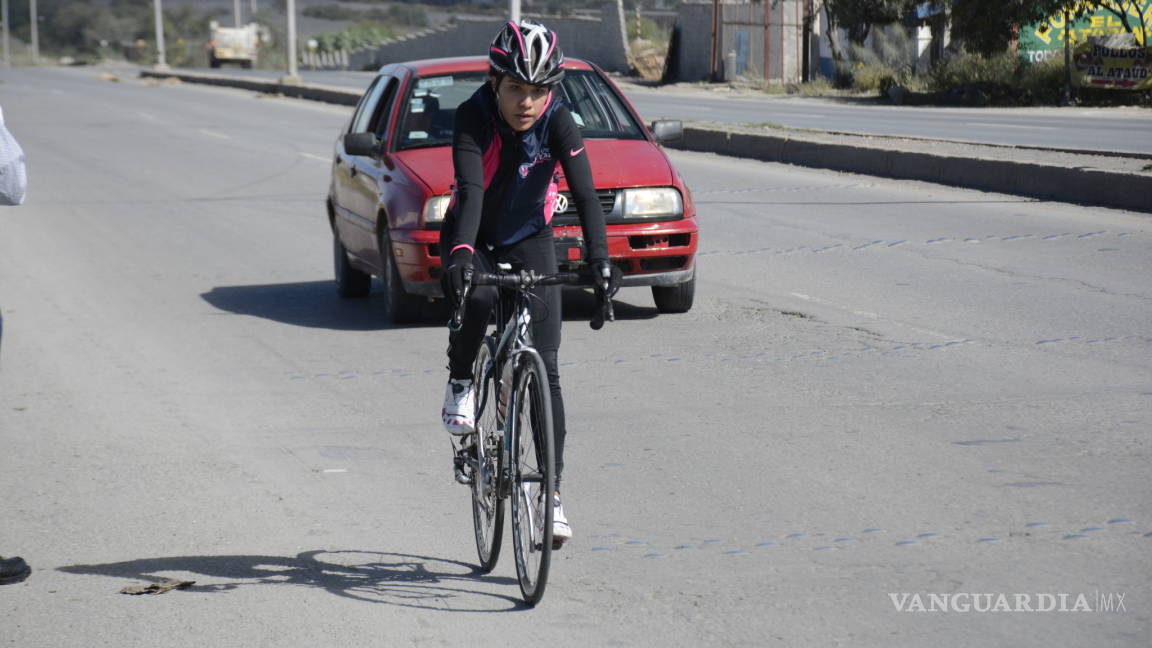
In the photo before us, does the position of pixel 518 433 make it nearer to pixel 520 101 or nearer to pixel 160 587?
pixel 520 101

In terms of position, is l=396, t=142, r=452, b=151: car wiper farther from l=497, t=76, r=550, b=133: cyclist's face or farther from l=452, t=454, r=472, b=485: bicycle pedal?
l=497, t=76, r=550, b=133: cyclist's face

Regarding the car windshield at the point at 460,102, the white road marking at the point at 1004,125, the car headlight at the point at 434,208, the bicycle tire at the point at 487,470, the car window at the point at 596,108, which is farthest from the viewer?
the white road marking at the point at 1004,125

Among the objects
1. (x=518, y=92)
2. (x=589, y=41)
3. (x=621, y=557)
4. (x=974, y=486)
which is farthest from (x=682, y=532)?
(x=589, y=41)

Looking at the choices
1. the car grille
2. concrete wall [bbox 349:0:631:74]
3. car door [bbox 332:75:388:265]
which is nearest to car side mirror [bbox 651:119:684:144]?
the car grille

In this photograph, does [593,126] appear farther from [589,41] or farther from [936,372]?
[589,41]

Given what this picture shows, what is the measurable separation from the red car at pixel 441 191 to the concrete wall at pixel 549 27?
41929 mm

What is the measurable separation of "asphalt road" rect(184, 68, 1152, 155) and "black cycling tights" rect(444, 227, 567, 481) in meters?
16.0

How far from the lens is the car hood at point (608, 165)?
9633mm

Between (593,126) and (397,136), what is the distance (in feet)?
4.25

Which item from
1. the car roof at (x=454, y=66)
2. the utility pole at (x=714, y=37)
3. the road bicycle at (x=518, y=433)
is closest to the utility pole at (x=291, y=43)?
the utility pole at (x=714, y=37)

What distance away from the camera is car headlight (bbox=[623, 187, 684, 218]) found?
9672 millimetres

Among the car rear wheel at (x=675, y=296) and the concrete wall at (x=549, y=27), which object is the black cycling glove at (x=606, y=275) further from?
the concrete wall at (x=549, y=27)

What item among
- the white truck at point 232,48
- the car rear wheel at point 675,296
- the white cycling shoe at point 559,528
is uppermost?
the white truck at point 232,48

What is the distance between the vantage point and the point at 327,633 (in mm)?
4520
